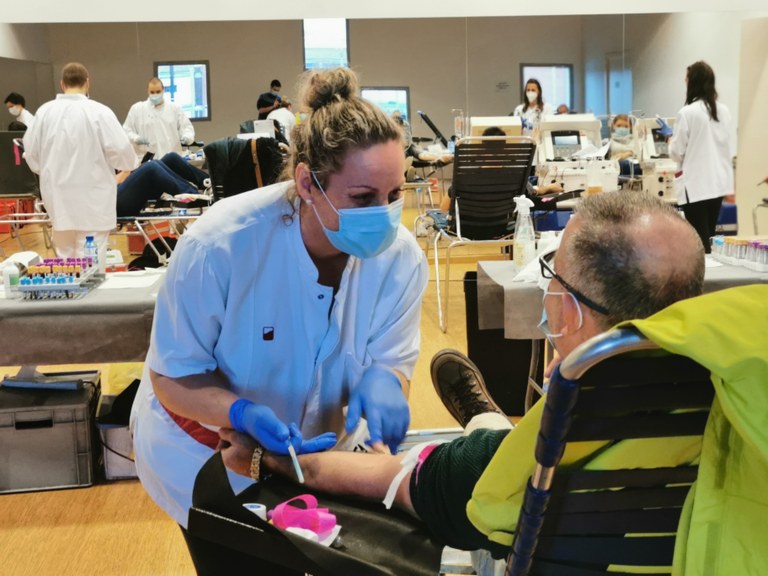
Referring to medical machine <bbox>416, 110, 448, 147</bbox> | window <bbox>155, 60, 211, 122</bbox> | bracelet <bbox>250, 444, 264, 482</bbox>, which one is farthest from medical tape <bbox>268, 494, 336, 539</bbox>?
medical machine <bbox>416, 110, 448, 147</bbox>

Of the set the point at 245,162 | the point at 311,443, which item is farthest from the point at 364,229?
the point at 245,162

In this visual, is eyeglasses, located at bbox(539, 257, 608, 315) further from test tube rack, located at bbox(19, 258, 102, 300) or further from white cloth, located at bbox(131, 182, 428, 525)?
test tube rack, located at bbox(19, 258, 102, 300)

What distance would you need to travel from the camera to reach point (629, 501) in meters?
0.94

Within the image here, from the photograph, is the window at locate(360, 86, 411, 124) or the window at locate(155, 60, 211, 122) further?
the window at locate(360, 86, 411, 124)

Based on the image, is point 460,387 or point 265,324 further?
point 460,387

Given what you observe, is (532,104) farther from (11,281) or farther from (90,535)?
(90,535)

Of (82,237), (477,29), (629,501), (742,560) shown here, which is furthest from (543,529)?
(477,29)

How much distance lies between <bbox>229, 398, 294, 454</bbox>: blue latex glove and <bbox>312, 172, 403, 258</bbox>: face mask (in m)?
0.29

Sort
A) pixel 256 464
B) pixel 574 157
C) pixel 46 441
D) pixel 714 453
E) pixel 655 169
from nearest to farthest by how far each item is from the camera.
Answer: pixel 714 453, pixel 256 464, pixel 46 441, pixel 574 157, pixel 655 169

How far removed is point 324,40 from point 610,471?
252 inches

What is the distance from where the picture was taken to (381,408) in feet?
4.85

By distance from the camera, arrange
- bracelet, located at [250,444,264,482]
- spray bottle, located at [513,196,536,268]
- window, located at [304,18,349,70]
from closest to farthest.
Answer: bracelet, located at [250,444,264,482], spray bottle, located at [513,196,536,268], window, located at [304,18,349,70]

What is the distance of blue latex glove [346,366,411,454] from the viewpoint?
147cm

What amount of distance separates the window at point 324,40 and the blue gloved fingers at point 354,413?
18.8ft
